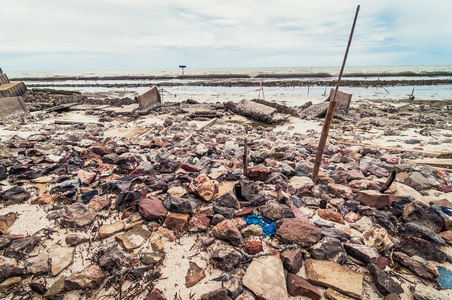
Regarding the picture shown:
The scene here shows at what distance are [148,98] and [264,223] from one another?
1119 cm

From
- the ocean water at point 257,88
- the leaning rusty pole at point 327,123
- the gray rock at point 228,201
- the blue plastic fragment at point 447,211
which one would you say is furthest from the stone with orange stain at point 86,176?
the ocean water at point 257,88

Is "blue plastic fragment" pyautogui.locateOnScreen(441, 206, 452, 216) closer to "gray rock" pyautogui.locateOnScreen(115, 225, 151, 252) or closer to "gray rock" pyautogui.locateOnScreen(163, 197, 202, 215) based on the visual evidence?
"gray rock" pyautogui.locateOnScreen(163, 197, 202, 215)

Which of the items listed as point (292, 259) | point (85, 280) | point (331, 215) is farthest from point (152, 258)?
point (331, 215)

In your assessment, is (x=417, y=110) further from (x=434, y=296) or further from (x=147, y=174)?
(x=147, y=174)

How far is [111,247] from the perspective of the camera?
2229 millimetres

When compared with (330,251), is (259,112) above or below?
below

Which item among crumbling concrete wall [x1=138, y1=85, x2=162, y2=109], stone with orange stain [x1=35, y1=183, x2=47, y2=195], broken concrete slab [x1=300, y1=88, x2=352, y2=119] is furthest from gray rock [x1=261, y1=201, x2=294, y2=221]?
crumbling concrete wall [x1=138, y1=85, x2=162, y2=109]

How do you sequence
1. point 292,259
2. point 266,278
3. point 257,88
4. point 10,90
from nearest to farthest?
point 266,278, point 292,259, point 10,90, point 257,88

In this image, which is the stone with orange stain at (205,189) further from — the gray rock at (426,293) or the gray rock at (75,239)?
the gray rock at (426,293)

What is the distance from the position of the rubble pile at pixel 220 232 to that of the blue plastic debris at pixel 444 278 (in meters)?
0.01

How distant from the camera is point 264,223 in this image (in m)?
2.69

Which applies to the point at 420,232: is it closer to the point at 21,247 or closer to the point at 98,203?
the point at 98,203

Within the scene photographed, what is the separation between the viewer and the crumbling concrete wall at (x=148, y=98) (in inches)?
438

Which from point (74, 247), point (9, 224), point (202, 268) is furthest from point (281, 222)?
point (9, 224)
